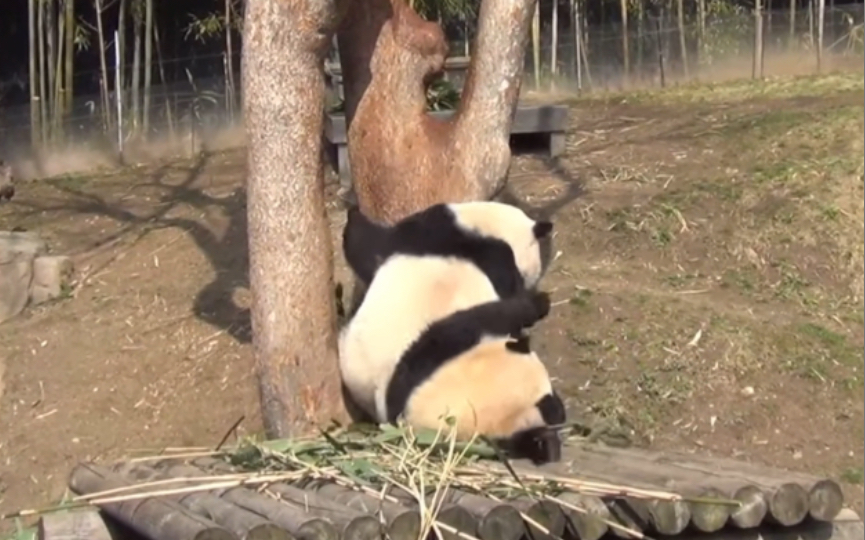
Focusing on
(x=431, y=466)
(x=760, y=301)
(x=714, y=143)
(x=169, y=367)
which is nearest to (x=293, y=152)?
(x=431, y=466)

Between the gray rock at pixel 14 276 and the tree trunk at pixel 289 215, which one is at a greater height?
the tree trunk at pixel 289 215

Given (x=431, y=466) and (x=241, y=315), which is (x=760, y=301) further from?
(x=431, y=466)

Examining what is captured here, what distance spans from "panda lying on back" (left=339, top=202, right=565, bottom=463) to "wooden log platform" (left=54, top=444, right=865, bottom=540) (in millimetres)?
211

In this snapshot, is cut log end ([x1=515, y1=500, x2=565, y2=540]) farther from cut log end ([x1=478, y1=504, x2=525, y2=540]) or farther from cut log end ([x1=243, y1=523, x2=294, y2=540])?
cut log end ([x1=243, y1=523, x2=294, y2=540])

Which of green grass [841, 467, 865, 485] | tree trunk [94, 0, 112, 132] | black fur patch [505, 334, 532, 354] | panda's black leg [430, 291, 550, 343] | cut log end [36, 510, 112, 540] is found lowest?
green grass [841, 467, 865, 485]

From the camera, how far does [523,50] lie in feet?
16.7

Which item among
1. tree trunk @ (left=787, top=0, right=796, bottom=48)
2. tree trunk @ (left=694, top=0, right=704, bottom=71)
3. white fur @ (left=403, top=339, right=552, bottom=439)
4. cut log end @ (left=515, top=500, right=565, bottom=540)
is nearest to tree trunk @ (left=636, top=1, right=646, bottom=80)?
tree trunk @ (left=694, top=0, right=704, bottom=71)

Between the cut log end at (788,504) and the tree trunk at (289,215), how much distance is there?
1557 millimetres

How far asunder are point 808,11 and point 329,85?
15.1ft

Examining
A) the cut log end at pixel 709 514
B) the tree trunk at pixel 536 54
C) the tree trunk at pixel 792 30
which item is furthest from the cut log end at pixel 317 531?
the tree trunk at pixel 792 30

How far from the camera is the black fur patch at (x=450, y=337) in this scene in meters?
4.38

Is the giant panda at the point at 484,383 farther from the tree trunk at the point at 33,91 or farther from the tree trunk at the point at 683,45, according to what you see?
the tree trunk at the point at 683,45

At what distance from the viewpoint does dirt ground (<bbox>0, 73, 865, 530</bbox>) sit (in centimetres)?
580

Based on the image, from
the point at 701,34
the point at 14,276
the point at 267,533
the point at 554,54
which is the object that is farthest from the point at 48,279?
the point at 701,34
